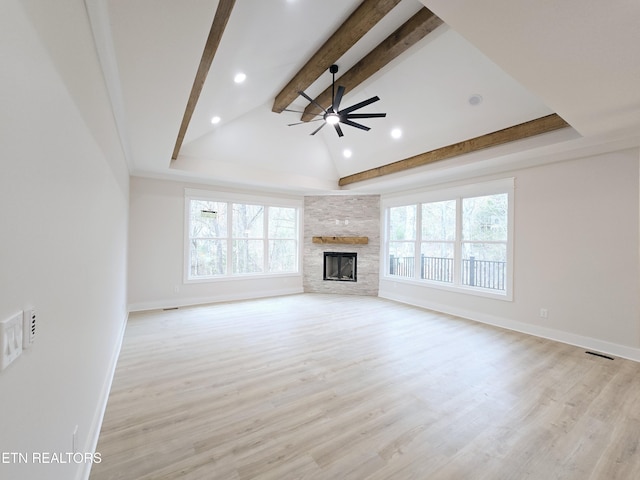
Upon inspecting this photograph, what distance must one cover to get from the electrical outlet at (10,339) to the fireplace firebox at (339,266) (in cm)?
645

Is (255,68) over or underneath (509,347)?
over

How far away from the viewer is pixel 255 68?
3.54 m

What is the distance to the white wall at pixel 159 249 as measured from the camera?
205 inches

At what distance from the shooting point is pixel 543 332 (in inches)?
165

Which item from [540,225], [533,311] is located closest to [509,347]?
[533,311]

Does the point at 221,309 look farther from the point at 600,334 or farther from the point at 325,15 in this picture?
the point at 600,334

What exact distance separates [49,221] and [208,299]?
5182mm

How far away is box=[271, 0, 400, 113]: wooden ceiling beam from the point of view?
2710 mm

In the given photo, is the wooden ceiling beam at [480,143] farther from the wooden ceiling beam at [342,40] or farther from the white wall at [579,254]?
the wooden ceiling beam at [342,40]

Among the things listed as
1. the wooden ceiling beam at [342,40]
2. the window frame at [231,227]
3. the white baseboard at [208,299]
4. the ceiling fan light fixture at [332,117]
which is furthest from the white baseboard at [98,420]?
the wooden ceiling beam at [342,40]

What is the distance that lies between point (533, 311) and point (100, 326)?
529cm

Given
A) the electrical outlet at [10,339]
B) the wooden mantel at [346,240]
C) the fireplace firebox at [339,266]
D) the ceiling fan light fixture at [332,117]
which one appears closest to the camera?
the electrical outlet at [10,339]

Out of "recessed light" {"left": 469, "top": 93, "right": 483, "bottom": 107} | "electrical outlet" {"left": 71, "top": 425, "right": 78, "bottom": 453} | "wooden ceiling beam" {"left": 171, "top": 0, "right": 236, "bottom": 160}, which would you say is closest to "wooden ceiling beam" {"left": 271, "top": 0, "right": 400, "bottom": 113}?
"wooden ceiling beam" {"left": 171, "top": 0, "right": 236, "bottom": 160}

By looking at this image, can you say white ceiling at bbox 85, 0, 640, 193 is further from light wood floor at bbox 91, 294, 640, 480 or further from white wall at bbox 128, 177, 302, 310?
light wood floor at bbox 91, 294, 640, 480
